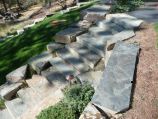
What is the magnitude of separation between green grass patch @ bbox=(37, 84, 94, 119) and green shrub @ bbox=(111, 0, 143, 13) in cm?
410

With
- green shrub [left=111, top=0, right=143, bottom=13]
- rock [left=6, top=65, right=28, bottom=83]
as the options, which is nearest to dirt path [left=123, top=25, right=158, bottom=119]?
green shrub [left=111, top=0, right=143, bottom=13]

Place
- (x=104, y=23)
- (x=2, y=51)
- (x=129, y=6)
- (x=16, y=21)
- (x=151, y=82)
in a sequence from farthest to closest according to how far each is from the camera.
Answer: (x=16, y=21) → (x=2, y=51) → (x=129, y=6) → (x=104, y=23) → (x=151, y=82)

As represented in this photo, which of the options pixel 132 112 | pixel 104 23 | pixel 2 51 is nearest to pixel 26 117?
pixel 132 112

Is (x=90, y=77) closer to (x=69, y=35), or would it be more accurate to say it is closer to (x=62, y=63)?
(x=62, y=63)

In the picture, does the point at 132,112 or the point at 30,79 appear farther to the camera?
the point at 30,79

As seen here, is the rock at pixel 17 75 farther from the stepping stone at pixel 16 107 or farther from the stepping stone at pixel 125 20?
the stepping stone at pixel 125 20

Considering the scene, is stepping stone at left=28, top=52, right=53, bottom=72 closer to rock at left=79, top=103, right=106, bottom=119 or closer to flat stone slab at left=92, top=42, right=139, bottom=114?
flat stone slab at left=92, top=42, right=139, bottom=114

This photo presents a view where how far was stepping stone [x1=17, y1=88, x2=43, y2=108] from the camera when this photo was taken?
7423mm

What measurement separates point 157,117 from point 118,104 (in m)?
0.70

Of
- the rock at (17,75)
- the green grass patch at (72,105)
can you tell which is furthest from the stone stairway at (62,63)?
the green grass patch at (72,105)

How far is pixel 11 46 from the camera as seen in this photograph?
11.1 meters

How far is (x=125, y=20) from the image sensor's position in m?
8.48

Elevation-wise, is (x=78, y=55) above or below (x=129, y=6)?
below

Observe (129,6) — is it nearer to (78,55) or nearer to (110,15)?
(110,15)
